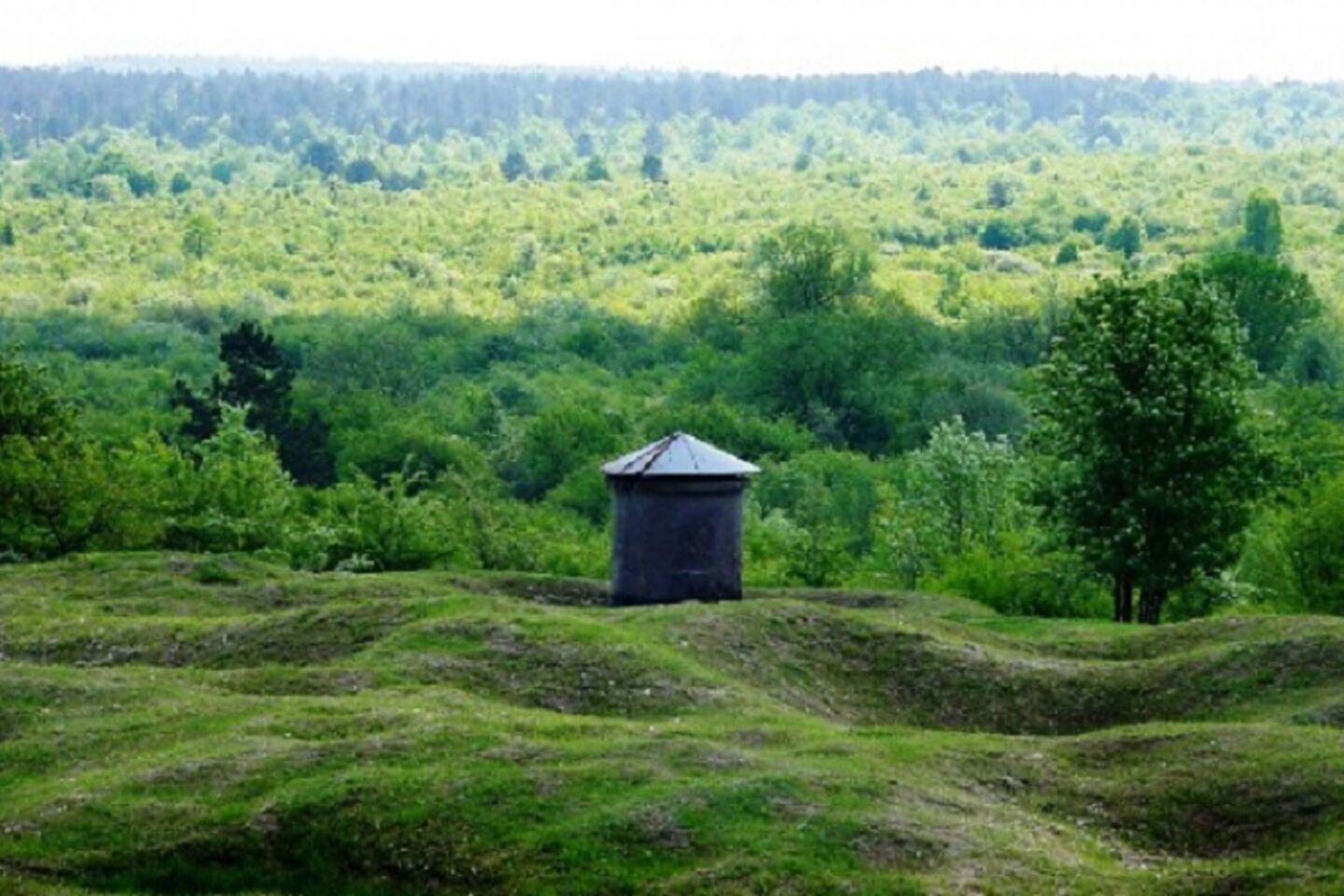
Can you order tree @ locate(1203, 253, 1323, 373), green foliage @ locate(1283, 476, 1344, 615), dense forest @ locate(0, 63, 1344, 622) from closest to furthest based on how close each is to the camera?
dense forest @ locate(0, 63, 1344, 622) → green foliage @ locate(1283, 476, 1344, 615) → tree @ locate(1203, 253, 1323, 373)

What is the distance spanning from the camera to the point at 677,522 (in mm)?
38062

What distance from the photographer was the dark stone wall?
124 feet

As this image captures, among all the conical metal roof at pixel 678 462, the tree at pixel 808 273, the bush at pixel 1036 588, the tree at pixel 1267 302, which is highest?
the conical metal roof at pixel 678 462

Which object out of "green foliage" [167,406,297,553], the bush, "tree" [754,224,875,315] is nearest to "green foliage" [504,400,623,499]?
"tree" [754,224,875,315]

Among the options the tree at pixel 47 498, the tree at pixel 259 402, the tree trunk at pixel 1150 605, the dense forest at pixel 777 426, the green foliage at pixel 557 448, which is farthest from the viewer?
the green foliage at pixel 557 448

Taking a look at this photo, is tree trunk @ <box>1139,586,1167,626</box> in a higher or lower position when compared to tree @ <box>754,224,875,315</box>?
higher

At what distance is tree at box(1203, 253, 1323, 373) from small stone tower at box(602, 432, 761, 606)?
79379 mm

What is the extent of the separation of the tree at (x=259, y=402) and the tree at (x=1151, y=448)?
4649 centimetres

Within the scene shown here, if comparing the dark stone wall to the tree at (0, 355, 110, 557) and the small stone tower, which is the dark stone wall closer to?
the small stone tower

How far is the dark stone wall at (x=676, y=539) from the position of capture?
37.9 m

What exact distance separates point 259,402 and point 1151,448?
2011 inches

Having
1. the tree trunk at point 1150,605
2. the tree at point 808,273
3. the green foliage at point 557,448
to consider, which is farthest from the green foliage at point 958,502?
the tree at point 808,273

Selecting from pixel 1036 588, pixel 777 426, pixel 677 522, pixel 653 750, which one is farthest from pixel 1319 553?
pixel 777 426

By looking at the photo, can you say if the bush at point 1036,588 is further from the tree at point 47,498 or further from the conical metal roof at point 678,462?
the tree at point 47,498
